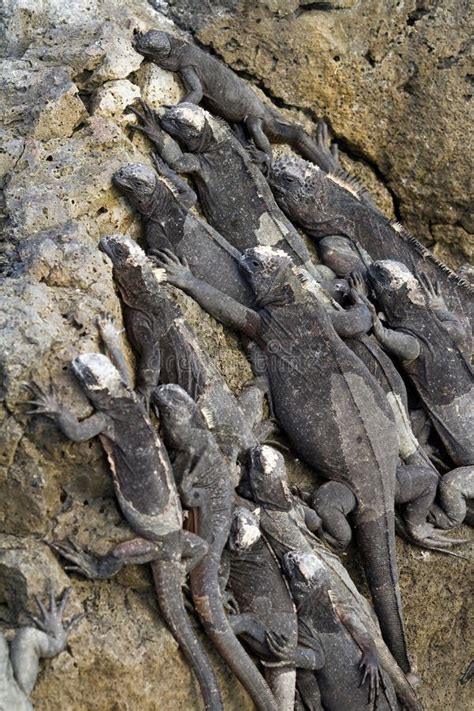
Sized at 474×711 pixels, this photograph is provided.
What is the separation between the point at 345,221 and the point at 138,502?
10.3ft

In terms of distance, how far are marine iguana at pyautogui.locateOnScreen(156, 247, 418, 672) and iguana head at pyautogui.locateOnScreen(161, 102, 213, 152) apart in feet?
3.32

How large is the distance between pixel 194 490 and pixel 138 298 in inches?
46.4

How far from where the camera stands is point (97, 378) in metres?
5.20

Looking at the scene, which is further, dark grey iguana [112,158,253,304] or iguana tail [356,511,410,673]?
dark grey iguana [112,158,253,304]

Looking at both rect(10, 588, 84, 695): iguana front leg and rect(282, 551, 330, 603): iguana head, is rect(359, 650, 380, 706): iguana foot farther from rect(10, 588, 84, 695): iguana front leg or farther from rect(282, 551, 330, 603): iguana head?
rect(10, 588, 84, 695): iguana front leg

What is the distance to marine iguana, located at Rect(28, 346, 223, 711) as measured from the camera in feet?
16.7

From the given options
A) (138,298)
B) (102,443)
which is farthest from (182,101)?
(102,443)

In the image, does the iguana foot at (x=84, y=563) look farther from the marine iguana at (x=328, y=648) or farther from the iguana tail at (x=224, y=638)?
the marine iguana at (x=328, y=648)

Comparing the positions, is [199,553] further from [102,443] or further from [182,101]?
[182,101]

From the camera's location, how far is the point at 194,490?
547 cm

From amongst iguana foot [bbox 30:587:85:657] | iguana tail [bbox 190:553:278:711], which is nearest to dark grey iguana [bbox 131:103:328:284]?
iguana tail [bbox 190:553:278:711]

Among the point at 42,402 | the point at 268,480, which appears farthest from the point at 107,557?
the point at 268,480

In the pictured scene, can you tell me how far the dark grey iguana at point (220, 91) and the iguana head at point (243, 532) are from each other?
3033 millimetres

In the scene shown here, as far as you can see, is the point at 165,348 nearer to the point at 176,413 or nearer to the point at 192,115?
the point at 176,413
